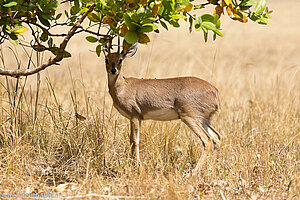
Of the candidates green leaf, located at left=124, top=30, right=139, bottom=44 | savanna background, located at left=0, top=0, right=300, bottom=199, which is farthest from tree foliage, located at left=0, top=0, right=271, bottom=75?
savanna background, located at left=0, top=0, right=300, bottom=199

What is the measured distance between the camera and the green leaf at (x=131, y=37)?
12.1ft

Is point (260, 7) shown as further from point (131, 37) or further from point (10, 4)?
point (10, 4)

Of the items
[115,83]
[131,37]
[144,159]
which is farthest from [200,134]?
[131,37]

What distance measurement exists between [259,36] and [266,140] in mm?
16106

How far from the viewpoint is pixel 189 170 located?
195 inches

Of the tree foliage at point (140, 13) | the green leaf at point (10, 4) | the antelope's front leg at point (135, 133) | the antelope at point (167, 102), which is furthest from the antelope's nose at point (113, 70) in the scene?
the green leaf at point (10, 4)

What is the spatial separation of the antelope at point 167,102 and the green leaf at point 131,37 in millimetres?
1326

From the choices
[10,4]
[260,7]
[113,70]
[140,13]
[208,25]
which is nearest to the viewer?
[140,13]

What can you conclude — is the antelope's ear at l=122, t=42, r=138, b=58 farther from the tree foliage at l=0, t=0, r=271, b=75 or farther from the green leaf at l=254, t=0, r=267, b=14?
the green leaf at l=254, t=0, r=267, b=14

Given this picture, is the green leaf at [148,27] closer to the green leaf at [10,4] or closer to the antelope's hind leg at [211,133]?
the green leaf at [10,4]

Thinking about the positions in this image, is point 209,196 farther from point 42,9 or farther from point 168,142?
point 42,9

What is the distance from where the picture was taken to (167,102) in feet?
16.8

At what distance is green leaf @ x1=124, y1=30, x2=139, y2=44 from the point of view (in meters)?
3.68

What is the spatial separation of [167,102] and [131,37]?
1542 mm
